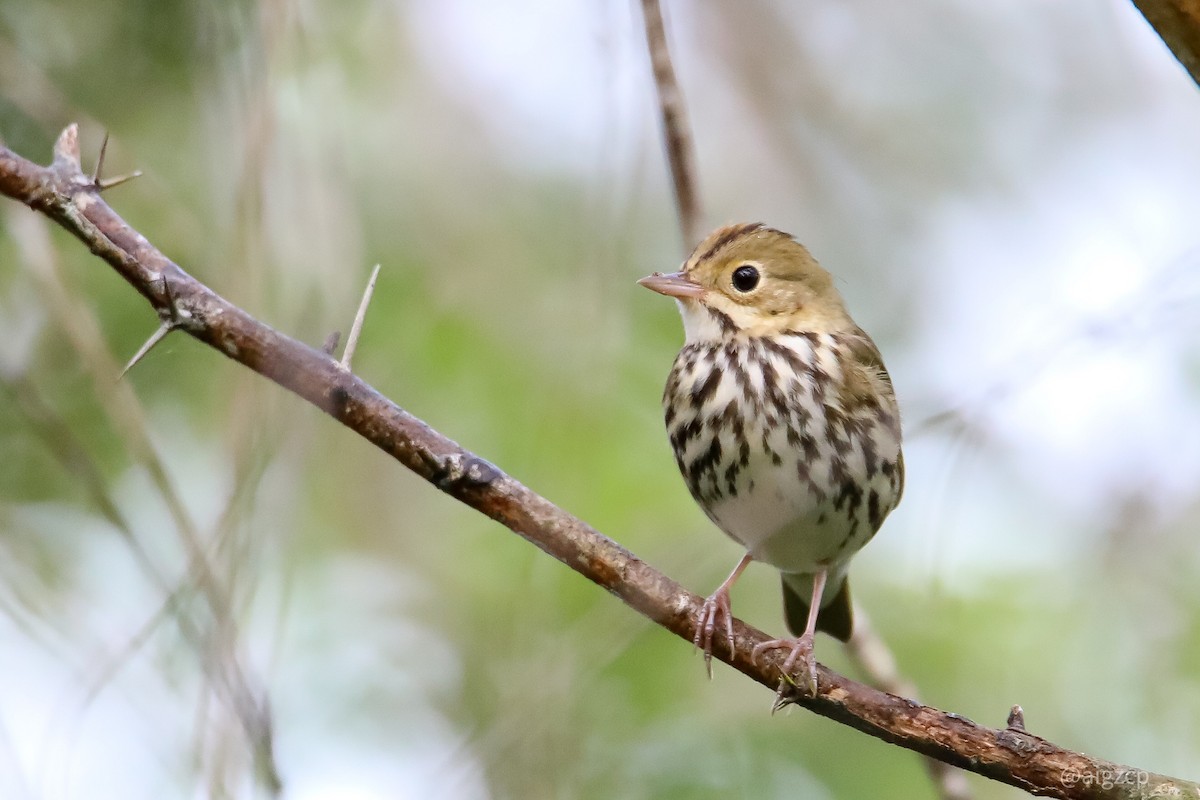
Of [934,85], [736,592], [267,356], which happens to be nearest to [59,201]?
[267,356]

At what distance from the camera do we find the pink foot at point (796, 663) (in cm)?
282

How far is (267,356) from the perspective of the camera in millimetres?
2652

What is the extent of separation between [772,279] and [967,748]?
1765 mm

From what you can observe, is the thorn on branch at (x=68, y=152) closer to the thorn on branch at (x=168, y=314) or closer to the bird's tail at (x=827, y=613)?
the thorn on branch at (x=168, y=314)

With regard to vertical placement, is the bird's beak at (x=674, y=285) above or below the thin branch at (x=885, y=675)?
above

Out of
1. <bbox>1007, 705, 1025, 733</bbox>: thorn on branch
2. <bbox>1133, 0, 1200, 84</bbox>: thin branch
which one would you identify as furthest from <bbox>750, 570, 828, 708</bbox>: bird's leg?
<bbox>1133, 0, 1200, 84</bbox>: thin branch

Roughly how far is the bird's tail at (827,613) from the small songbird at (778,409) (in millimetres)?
154

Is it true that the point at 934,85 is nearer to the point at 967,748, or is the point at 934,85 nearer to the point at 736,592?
the point at 736,592

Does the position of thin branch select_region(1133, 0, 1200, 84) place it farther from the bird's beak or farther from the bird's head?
the bird's beak

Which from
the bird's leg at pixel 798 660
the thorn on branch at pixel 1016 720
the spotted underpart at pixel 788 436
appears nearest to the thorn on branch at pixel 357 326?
the bird's leg at pixel 798 660

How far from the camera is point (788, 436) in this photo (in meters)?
3.55

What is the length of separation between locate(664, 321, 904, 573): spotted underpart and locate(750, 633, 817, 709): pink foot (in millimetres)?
563

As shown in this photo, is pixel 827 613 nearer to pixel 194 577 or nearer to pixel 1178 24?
pixel 194 577

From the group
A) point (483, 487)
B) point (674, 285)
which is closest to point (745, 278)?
point (674, 285)
